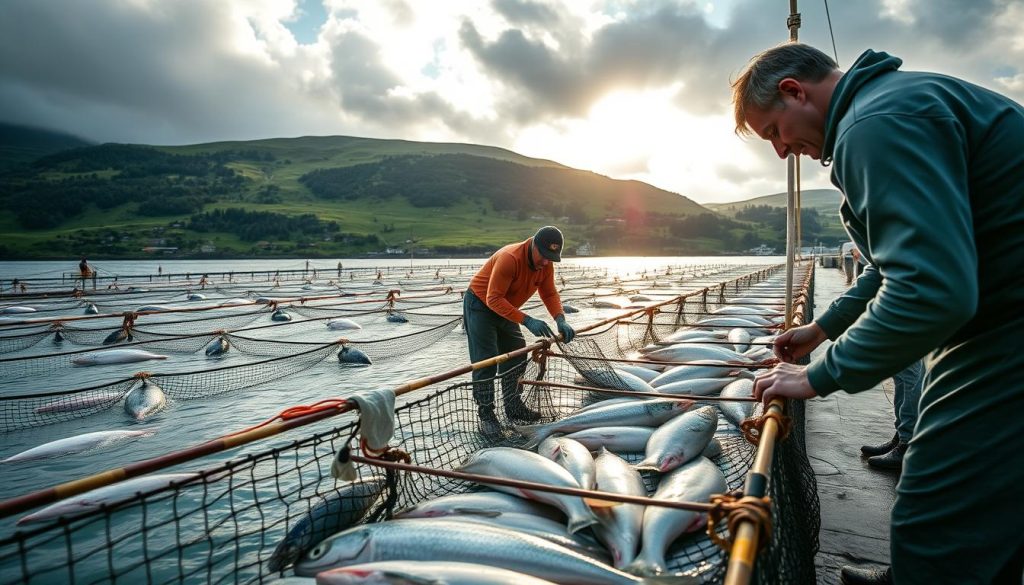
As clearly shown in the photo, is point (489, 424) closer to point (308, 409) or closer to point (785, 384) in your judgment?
point (308, 409)

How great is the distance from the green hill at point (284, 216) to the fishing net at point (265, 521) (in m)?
102

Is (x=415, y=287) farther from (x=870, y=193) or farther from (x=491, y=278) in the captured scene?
(x=870, y=193)

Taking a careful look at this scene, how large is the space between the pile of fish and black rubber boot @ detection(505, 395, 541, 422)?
575 mm

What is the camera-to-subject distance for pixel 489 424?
18.3 ft

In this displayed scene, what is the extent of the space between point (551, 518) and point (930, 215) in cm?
254

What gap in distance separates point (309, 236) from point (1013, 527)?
13234 centimetres

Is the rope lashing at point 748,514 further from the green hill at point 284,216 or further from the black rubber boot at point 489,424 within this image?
the green hill at point 284,216

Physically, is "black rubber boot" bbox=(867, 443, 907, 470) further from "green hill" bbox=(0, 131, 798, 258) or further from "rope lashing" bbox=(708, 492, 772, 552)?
"green hill" bbox=(0, 131, 798, 258)

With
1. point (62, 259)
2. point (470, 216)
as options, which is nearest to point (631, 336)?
point (62, 259)

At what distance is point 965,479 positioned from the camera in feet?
5.35

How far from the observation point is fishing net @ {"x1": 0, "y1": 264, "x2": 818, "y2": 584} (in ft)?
7.39

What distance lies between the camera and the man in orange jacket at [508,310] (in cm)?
573

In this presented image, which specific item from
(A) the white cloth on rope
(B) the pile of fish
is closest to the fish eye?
(B) the pile of fish

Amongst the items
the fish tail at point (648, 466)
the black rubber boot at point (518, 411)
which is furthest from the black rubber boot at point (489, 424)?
the fish tail at point (648, 466)
